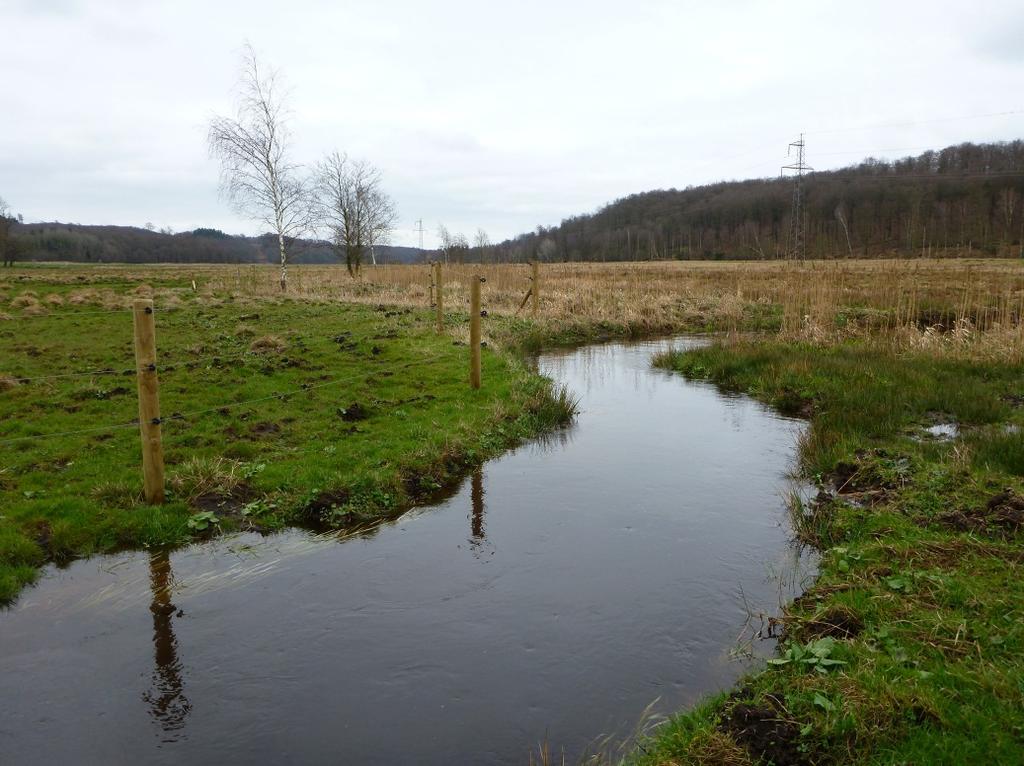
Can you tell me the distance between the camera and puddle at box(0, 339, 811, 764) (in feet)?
12.0

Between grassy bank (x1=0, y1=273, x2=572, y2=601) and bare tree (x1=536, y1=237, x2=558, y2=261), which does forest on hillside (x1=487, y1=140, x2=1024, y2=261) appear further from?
grassy bank (x1=0, y1=273, x2=572, y2=601)

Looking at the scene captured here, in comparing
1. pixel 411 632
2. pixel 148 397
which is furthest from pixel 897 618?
pixel 148 397

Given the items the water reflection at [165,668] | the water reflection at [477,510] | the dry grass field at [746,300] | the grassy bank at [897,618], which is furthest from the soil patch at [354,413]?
the dry grass field at [746,300]

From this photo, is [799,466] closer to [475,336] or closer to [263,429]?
[475,336]

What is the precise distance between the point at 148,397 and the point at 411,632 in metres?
3.20

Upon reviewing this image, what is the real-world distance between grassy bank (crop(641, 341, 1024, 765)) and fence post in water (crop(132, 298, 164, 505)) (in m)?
4.83

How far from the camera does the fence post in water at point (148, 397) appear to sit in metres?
5.77

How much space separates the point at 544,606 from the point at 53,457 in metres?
5.54

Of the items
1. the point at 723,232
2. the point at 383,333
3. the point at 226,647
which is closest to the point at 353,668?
the point at 226,647

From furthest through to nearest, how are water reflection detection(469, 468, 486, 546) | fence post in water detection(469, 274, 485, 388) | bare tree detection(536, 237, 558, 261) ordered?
bare tree detection(536, 237, 558, 261) → fence post in water detection(469, 274, 485, 388) → water reflection detection(469, 468, 486, 546)

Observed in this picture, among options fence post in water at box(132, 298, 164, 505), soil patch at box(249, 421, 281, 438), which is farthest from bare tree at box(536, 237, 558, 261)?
fence post in water at box(132, 298, 164, 505)

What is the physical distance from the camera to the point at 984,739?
9.84 feet

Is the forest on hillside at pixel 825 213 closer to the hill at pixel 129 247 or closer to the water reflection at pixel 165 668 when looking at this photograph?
the hill at pixel 129 247

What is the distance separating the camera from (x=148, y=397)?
5.89m
